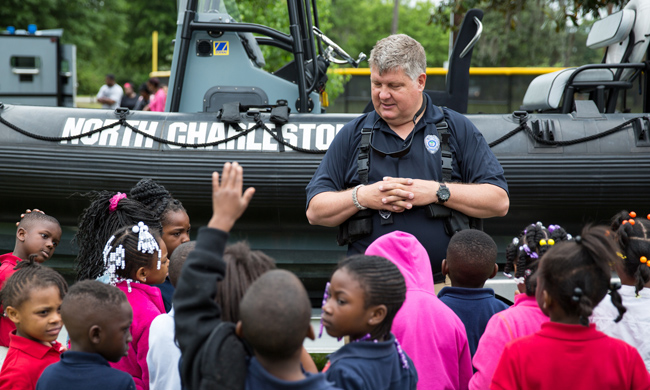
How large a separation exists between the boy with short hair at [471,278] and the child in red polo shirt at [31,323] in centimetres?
144

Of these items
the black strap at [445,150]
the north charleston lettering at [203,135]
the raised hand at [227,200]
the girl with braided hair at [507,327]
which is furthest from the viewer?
the north charleston lettering at [203,135]

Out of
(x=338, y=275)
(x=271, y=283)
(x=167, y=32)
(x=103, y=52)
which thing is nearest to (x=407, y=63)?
(x=338, y=275)

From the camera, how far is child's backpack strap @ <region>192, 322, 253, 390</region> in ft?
5.10

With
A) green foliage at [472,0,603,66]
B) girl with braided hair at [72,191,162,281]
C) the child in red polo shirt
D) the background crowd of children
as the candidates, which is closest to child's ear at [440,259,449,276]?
the background crowd of children

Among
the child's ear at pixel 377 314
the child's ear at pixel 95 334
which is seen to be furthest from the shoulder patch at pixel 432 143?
the child's ear at pixel 95 334

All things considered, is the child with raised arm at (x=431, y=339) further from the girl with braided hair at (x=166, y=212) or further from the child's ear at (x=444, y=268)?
the girl with braided hair at (x=166, y=212)

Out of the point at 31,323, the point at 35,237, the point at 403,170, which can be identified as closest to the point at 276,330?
the point at 31,323

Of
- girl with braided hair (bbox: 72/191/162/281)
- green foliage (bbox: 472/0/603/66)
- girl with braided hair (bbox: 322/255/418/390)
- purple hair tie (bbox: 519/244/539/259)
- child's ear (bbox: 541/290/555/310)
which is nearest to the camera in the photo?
girl with braided hair (bbox: 322/255/418/390)

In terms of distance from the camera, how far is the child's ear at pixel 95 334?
2.00m

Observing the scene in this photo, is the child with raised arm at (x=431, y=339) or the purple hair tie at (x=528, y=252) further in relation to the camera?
the purple hair tie at (x=528, y=252)

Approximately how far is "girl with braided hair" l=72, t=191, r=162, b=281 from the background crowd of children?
1.09 ft

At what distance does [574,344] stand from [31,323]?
1.79 meters

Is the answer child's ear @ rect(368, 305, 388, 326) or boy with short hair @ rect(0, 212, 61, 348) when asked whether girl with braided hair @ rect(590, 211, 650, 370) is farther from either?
boy with short hair @ rect(0, 212, 61, 348)

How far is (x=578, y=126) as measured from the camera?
4.62 metres
